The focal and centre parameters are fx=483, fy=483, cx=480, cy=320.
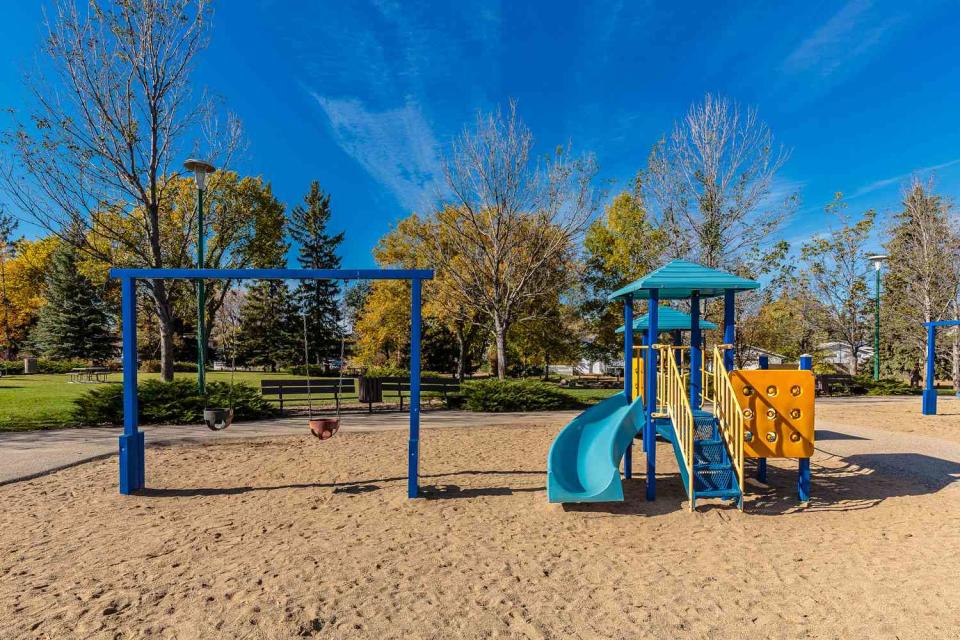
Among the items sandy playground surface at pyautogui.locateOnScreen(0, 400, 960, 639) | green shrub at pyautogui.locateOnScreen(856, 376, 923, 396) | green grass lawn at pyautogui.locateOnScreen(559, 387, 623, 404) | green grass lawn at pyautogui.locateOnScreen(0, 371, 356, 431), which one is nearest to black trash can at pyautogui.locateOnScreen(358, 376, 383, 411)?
green grass lawn at pyautogui.locateOnScreen(0, 371, 356, 431)

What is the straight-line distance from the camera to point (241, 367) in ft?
133

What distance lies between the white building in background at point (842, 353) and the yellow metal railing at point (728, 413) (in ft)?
77.7

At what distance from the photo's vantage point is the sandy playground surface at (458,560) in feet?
10.5

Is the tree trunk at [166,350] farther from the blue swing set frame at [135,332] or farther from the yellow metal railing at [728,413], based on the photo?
the yellow metal railing at [728,413]

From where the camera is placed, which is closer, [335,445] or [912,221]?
[335,445]

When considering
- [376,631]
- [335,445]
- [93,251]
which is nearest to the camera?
[376,631]

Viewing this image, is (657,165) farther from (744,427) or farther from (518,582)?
(518,582)

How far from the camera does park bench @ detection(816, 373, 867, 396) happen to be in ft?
62.7

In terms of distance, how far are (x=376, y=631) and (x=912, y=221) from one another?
2942cm

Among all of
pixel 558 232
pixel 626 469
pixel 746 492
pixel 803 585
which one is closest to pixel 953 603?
pixel 803 585

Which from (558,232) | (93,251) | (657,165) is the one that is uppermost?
(657,165)

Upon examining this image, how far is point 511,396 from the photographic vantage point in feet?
46.0

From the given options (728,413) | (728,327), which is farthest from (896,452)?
(728,413)

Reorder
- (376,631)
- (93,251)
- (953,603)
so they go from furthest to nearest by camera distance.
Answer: (93,251), (953,603), (376,631)
